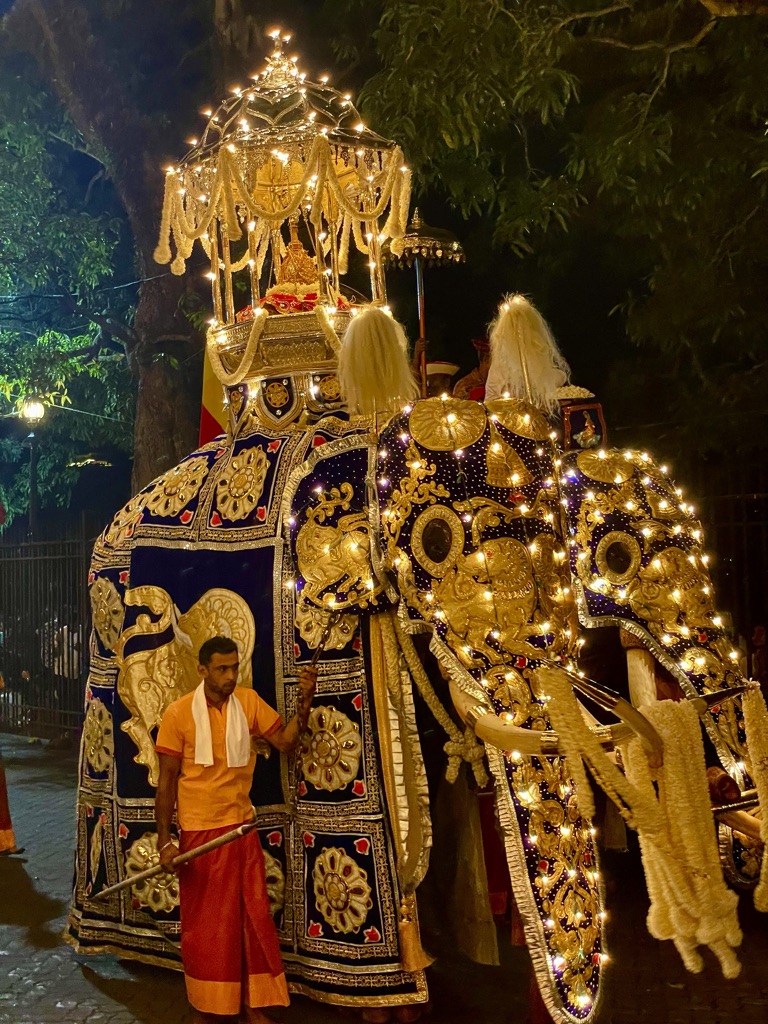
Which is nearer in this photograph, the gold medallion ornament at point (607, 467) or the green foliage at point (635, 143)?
the gold medallion ornament at point (607, 467)

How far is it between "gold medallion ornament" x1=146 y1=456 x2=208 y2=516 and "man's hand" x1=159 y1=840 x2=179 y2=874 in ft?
A: 5.09

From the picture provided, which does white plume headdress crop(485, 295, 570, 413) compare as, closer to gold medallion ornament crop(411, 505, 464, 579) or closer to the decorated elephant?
the decorated elephant

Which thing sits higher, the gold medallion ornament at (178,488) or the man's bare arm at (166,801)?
the gold medallion ornament at (178,488)

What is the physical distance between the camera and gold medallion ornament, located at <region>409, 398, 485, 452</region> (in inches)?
160

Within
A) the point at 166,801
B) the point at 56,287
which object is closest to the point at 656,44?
the point at 166,801

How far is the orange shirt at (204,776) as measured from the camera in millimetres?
→ 4363

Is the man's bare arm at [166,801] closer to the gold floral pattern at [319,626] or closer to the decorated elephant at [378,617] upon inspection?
the decorated elephant at [378,617]

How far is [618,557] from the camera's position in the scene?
437cm

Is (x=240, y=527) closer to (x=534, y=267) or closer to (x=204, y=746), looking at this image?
(x=204, y=746)

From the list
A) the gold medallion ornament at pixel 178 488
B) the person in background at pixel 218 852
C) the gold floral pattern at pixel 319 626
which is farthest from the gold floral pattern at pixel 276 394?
the person in background at pixel 218 852

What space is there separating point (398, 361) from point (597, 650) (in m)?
2.31

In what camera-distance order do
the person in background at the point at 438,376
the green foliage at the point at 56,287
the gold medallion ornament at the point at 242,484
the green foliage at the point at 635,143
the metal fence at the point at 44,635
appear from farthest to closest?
the green foliage at the point at 56,287, the metal fence at the point at 44,635, the green foliage at the point at 635,143, the person in background at the point at 438,376, the gold medallion ornament at the point at 242,484

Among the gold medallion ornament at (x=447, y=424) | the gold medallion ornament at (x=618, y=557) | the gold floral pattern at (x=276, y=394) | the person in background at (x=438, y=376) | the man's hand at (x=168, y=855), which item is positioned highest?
the person in background at (x=438, y=376)

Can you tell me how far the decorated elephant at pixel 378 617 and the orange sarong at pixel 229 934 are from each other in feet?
A: 0.90
